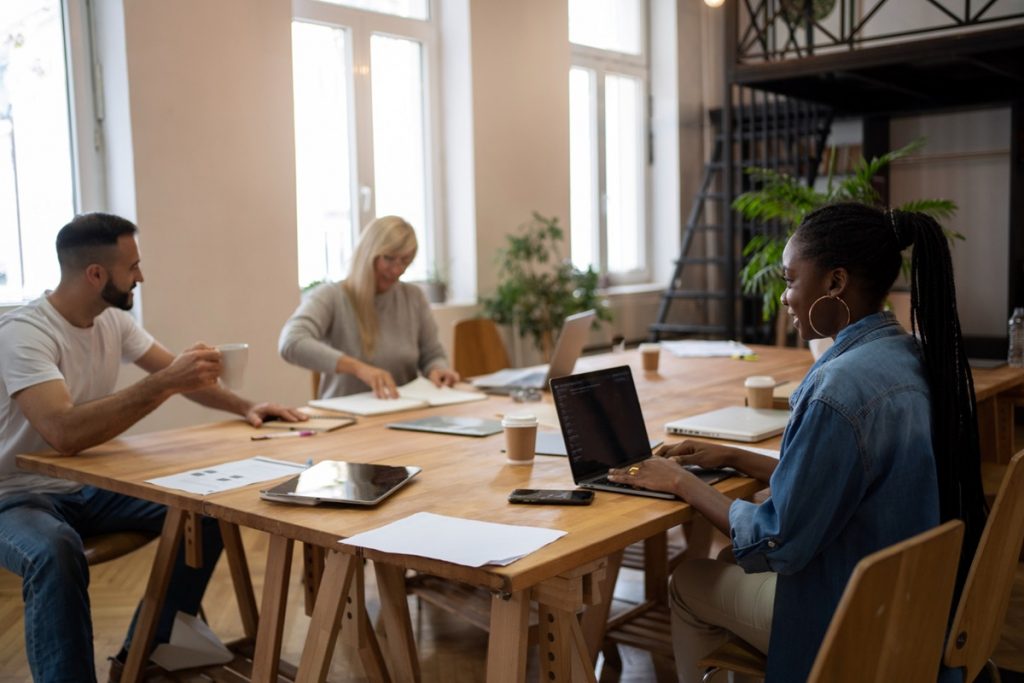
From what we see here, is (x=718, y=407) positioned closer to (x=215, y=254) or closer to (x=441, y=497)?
(x=441, y=497)

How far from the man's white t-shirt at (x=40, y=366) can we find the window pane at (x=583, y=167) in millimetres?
4497

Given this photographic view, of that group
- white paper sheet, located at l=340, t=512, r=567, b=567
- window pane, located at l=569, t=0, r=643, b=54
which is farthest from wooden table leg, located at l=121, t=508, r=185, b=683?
window pane, located at l=569, t=0, r=643, b=54

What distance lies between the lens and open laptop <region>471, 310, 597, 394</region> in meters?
3.11

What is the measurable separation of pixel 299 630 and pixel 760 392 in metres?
1.62

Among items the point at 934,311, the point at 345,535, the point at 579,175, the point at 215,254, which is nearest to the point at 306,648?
the point at 345,535

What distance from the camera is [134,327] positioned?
116 inches

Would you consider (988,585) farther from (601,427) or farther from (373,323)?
(373,323)

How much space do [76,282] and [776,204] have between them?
2943 mm

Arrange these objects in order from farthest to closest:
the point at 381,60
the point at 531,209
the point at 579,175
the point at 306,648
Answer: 1. the point at 579,175
2. the point at 531,209
3. the point at 381,60
4. the point at 306,648

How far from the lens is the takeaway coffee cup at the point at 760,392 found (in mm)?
2771

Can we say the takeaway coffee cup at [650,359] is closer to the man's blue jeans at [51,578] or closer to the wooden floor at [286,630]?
the wooden floor at [286,630]

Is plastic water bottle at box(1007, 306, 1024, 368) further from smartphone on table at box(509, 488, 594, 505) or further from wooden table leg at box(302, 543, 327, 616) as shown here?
wooden table leg at box(302, 543, 327, 616)

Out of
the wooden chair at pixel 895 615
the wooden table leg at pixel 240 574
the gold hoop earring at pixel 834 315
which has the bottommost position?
the wooden table leg at pixel 240 574

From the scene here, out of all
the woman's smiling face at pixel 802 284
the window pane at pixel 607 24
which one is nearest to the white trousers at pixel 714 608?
the woman's smiling face at pixel 802 284
